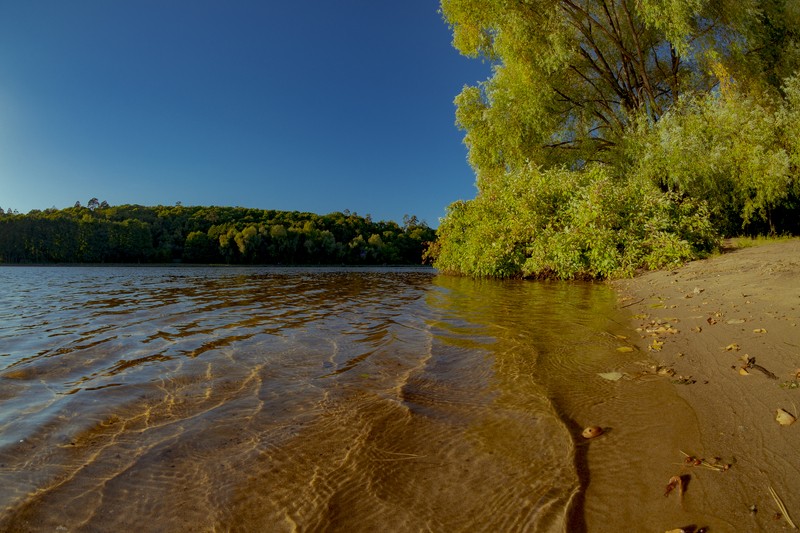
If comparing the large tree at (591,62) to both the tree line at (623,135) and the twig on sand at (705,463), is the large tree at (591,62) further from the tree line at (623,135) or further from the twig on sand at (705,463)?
the twig on sand at (705,463)

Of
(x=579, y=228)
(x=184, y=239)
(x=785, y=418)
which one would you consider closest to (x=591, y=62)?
(x=579, y=228)

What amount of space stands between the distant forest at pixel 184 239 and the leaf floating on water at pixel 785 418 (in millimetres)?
72251

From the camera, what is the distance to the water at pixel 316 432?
1803mm

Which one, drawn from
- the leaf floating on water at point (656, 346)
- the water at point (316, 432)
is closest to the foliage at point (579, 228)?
the water at point (316, 432)

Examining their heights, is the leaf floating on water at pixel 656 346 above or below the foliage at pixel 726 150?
below

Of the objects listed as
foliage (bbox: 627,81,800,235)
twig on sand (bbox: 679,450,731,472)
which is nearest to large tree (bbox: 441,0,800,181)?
foliage (bbox: 627,81,800,235)

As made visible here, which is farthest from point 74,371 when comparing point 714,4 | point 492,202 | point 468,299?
point 714,4

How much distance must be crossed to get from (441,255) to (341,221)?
76.1 m

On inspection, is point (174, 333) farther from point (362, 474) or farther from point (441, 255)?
point (441, 255)

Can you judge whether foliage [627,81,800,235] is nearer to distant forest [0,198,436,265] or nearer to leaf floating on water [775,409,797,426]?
leaf floating on water [775,409,797,426]

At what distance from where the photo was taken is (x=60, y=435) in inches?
99.9

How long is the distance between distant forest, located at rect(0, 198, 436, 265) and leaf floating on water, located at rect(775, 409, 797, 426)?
7225 cm

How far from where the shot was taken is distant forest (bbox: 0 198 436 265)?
69562mm

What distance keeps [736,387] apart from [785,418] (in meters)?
0.66
